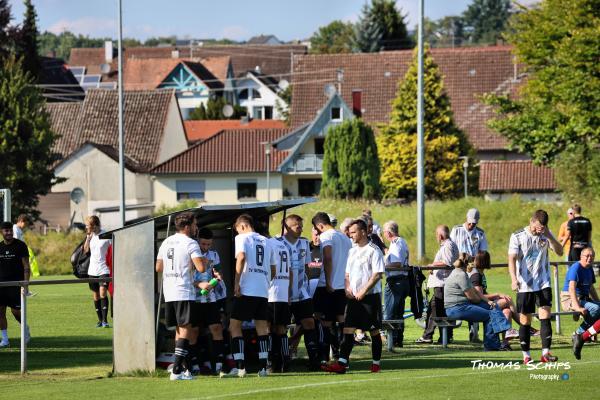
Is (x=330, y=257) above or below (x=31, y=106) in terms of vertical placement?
below

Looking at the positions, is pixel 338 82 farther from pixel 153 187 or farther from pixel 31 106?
pixel 31 106

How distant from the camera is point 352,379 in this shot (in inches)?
608

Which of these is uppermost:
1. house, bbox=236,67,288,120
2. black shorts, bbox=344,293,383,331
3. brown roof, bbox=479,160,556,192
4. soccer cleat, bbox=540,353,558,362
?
house, bbox=236,67,288,120

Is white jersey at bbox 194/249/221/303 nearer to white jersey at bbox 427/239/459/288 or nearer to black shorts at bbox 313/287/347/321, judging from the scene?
black shorts at bbox 313/287/347/321

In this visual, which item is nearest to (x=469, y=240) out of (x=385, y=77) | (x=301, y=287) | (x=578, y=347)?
(x=578, y=347)

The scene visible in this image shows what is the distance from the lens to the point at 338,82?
305 ft

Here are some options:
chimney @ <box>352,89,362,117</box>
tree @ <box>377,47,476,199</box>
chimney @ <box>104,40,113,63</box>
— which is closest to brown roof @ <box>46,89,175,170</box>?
chimney @ <box>352,89,362,117</box>

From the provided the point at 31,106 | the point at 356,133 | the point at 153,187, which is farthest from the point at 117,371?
the point at 153,187

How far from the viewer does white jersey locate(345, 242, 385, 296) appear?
53.5 feet

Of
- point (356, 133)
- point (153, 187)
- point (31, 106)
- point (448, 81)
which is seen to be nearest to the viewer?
point (31, 106)

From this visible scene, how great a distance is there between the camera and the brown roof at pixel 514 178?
76.4 meters

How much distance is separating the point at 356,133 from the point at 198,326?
57.6 meters

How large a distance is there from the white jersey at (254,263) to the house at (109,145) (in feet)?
199

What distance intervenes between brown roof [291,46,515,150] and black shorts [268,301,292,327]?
7473 centimetres
